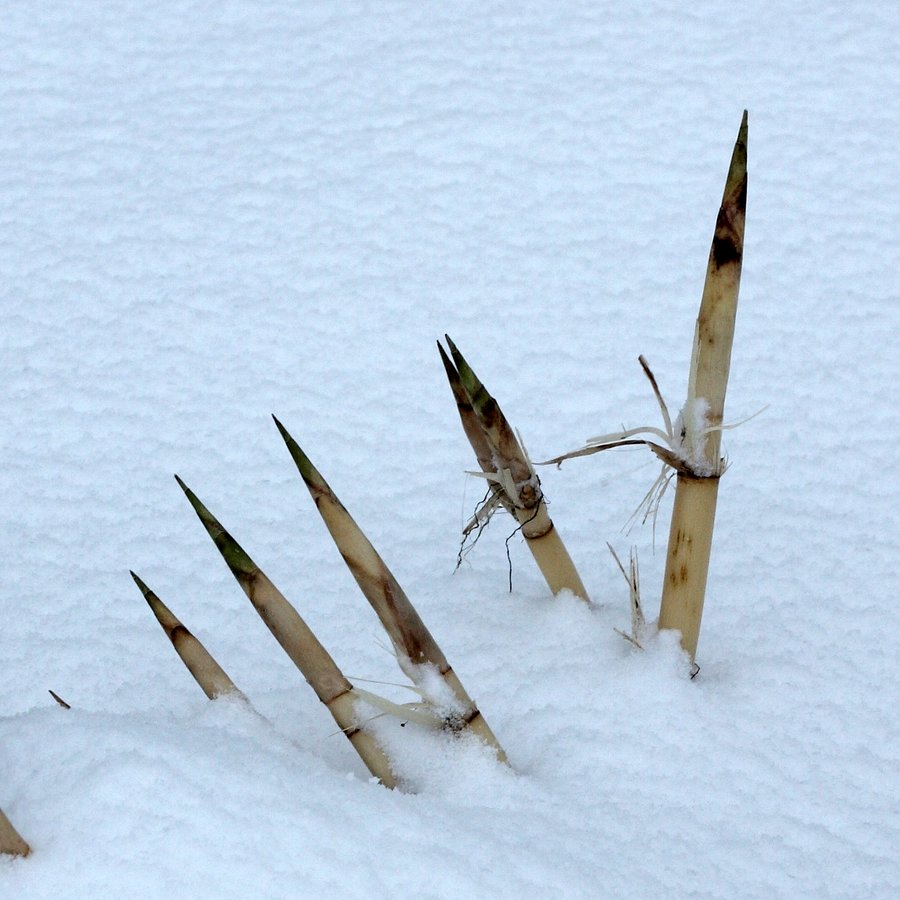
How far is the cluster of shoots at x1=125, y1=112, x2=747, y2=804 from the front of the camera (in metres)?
0.66

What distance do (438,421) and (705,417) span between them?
0.43 m

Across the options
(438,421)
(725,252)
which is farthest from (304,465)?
(438,421)

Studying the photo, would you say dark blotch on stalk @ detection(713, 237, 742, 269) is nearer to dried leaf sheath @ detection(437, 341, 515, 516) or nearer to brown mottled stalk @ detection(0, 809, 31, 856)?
dried leaf sheath @ detection(437, 341, 515, 516)

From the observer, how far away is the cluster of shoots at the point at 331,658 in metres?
0.66

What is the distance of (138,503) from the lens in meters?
1.04

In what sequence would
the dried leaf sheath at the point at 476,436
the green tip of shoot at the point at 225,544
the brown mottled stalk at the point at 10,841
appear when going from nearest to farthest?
the brown mottled stalk at the point at 10,841 → the green tip of shoot at the point at 225,544 → the dried leaf sheath at the point at 476,436

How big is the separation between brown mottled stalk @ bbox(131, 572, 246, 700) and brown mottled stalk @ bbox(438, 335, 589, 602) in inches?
9.1

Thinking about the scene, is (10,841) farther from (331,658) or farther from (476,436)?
(476,436)

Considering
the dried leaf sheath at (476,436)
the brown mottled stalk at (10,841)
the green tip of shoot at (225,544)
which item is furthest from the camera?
the dried leaf sheath at (476,436)

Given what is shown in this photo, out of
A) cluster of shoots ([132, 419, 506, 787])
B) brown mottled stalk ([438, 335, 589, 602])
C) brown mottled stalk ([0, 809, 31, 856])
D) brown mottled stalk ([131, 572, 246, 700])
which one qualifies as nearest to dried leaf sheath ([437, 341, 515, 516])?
brown mottled stalk ([438, 335, 589, 602])

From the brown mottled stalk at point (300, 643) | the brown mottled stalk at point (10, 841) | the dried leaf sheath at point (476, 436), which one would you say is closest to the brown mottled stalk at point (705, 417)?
the dried leaf sheath at point (476, 436)

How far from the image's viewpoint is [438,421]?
3.63 feet

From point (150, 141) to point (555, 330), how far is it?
672mm

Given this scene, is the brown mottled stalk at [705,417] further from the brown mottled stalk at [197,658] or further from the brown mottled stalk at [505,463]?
the brown mottled stalk at [197,658]
